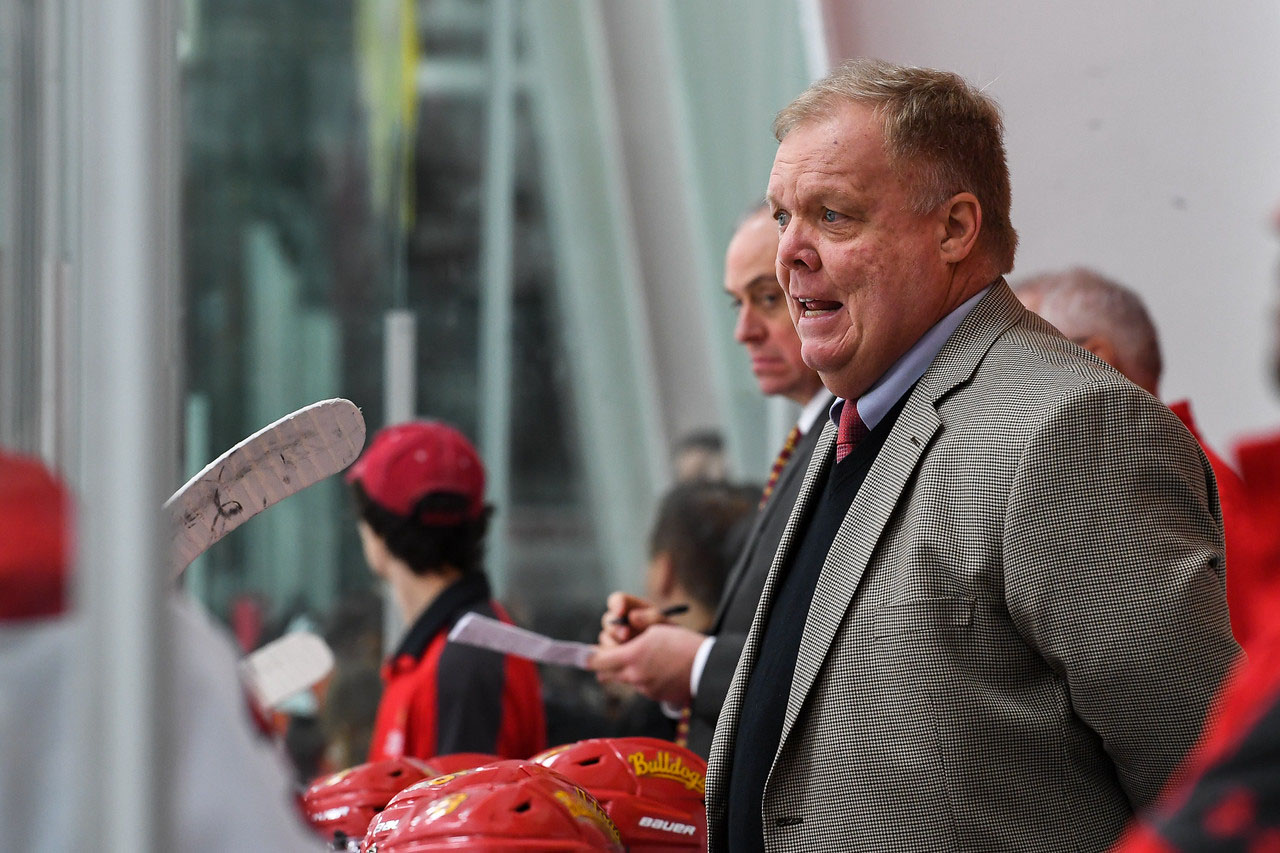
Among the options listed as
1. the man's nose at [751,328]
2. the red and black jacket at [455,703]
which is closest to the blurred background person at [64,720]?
the red and black jacket at [455,703]

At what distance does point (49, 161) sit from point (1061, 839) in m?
1.17

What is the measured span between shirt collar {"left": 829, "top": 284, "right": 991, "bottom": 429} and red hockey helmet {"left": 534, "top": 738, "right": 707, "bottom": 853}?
0.51 metres

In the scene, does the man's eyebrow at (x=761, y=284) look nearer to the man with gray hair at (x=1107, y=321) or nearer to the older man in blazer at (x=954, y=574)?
the man with gray hair at (x=1107, y=321)

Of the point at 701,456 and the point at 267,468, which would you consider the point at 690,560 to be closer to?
the point at 267,468

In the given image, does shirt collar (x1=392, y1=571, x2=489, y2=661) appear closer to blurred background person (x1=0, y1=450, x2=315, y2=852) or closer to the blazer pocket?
the blazer pocket

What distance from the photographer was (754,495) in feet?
12.4

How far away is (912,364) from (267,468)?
0.77m

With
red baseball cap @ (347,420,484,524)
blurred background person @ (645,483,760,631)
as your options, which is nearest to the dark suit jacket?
red baseball cap @ (347,420,484,524)

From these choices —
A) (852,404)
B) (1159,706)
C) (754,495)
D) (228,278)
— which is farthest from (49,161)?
(228,278)

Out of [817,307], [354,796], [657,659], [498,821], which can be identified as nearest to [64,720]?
[498,821]

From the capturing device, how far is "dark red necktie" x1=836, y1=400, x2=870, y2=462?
1785mm

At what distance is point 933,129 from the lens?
5.66ft

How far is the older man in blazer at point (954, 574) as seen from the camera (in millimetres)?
1450

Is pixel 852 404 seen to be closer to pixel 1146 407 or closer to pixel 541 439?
pixel 1146 407
